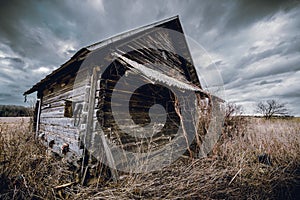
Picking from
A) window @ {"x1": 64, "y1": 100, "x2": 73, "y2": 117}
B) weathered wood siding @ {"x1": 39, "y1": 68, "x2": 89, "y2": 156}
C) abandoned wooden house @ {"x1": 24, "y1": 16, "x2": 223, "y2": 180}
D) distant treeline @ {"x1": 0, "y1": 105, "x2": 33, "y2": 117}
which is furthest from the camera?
distant treeline @ {"x1": 0, "y1": 105, "x2": 33, "y2": 117}

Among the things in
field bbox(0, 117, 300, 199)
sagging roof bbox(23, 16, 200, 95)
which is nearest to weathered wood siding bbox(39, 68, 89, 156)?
sagging roof bbox(23, 16, 200, 95)

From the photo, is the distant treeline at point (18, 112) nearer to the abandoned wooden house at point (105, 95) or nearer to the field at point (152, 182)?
the abandoned wooden house at point (105, 95)

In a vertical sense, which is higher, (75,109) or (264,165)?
(75,109)

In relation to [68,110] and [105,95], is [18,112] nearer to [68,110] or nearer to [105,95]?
[68,110]

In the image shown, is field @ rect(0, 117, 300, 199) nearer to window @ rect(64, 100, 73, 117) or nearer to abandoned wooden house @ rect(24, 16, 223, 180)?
abandoned wooden house @ rect(24, 16, 223, 180)

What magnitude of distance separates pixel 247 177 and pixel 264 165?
3.10ft

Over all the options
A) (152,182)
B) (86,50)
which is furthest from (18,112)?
(152,182)

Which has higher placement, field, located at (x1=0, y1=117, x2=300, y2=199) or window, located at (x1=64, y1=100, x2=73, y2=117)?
window, located at (x1=64, y1=100, x2=73, y2=117)

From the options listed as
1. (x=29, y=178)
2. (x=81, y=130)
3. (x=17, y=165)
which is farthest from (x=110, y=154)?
(x=17, y=165)

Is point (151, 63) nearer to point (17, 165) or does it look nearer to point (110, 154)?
point (110, 154)

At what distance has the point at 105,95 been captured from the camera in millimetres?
4047

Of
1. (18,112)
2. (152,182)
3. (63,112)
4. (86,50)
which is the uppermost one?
(86,50)

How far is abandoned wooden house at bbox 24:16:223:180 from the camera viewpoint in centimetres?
388

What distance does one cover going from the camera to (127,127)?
4504mm
